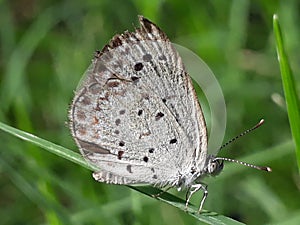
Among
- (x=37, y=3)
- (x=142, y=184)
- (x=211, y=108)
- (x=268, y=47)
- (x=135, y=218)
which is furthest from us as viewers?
(x=37, y=3)

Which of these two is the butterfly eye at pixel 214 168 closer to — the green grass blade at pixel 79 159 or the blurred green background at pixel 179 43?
the green grass blade at pixel 79 159

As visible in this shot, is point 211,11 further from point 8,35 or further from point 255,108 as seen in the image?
point 8,35

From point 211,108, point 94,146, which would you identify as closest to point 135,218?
point 94,146

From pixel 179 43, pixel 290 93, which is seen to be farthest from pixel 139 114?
pixel 179 43

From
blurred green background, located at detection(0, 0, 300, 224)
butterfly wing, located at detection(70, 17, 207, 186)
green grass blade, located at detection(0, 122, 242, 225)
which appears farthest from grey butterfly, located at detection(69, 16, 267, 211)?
blurred green background, located at detection(0, 0, 300, 224)

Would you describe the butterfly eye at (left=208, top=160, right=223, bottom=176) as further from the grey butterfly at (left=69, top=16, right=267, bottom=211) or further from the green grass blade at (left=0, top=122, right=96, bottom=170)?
the green grass blade at (left=0, top=122, right=96, bottom=170)

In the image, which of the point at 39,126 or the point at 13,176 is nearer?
the point at 13,176

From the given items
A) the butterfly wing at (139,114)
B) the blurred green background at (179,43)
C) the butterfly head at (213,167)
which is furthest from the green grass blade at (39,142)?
the blurred green background at (179,43)
